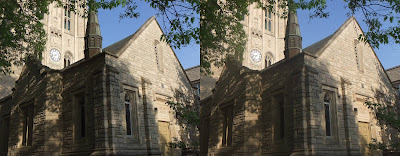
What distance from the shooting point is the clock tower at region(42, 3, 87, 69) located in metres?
8.11

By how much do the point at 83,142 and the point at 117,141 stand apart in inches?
36.2

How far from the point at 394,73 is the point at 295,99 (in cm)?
217

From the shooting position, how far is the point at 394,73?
6.31 metres

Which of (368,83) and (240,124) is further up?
(368,83)

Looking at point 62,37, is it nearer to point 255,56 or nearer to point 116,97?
point 116,97

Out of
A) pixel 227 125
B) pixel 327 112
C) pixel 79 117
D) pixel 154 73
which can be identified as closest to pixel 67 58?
pixel 79 117

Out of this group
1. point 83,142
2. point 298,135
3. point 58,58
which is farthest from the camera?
point 58,58

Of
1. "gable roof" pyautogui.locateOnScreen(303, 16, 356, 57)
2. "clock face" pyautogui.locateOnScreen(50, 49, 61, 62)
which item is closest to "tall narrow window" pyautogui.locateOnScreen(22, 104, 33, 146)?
"clock face" pyautogui.locateOnScreen(50, 49, 61, 62)

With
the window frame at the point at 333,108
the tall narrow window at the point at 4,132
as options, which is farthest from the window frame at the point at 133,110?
the tall narrow window at the point at 4,132

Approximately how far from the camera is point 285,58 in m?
5.61

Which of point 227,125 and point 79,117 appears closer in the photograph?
point 227,125

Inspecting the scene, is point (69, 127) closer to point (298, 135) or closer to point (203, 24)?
point (203, 24)

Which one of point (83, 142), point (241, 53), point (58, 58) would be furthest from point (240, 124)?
point (58, 58)

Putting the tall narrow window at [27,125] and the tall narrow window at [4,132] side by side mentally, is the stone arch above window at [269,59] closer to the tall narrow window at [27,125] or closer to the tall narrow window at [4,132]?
the tall narrow window at [27,125]
